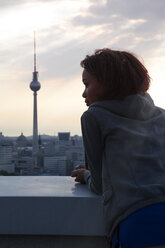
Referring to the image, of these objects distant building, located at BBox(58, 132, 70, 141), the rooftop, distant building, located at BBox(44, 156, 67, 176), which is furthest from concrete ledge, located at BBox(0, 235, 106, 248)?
distant building, located at BBox(58, 132, 70, 141)

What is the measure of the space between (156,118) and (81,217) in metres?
0.32

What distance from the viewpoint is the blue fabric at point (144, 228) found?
2.10 feet

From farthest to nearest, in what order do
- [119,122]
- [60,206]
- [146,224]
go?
[60,206] < [119,122] < [146,224]

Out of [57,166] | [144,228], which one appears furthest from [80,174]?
[57,166]

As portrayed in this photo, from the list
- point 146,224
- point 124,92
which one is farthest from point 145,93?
point 146,224

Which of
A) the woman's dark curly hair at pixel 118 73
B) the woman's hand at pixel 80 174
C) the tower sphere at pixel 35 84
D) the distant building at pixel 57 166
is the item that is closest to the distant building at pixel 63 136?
the tower sphere at pixel 35 84

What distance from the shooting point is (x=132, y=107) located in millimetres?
778

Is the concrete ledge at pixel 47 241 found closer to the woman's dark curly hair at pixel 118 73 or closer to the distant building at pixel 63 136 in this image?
the woman's dark curly hair at pixel 118 73

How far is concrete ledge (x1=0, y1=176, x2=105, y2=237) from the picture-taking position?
91cm

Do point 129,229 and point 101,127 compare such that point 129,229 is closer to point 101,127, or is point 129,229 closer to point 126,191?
point 126,191

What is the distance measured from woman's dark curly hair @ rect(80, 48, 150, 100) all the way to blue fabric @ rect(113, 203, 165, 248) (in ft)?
0.86

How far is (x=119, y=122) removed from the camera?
0.76 m

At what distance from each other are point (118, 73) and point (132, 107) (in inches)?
3.5

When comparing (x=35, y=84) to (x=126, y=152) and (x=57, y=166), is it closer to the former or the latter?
(x=57, y=166)
